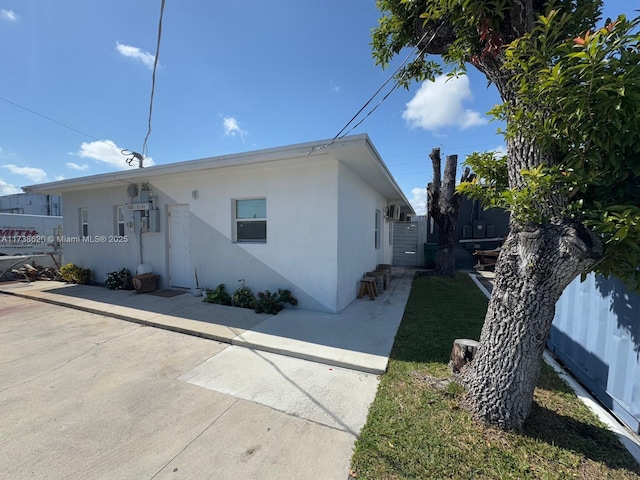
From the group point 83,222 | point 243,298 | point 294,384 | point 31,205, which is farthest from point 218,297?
point 31,205

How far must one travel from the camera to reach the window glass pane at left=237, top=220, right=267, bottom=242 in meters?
5.69

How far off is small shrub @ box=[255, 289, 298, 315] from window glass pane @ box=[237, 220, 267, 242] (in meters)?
1.23

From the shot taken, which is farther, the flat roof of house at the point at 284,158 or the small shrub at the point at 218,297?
the small shrub at the point at 218,297

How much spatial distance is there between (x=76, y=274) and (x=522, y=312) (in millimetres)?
11095

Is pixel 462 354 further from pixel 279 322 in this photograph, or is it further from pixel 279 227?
pixel 279 227

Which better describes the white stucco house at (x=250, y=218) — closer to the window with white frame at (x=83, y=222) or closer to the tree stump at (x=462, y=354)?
the window with white frame at (x=83, y=222)

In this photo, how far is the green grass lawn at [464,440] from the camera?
5.68ft

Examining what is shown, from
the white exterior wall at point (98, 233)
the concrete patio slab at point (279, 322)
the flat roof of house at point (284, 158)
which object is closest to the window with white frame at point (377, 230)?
the flat roof of house at point (284, 158)

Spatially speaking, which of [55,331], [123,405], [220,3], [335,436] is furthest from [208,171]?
[335,436]

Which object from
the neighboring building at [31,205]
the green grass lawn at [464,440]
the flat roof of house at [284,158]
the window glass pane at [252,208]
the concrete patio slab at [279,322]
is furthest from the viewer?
the neighboring building at [31,205]

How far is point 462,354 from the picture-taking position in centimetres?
274

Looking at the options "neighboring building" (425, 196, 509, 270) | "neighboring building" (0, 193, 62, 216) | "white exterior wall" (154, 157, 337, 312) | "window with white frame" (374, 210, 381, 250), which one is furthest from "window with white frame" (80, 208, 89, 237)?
"neighboring building" (0, 193, 62, 216)

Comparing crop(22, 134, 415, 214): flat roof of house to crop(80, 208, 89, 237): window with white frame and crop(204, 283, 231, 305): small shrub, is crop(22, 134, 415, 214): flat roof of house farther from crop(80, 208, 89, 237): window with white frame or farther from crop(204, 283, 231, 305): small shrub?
crop(204, 283, 231, 305): small shrub

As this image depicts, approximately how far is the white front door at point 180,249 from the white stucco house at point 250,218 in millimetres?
27
